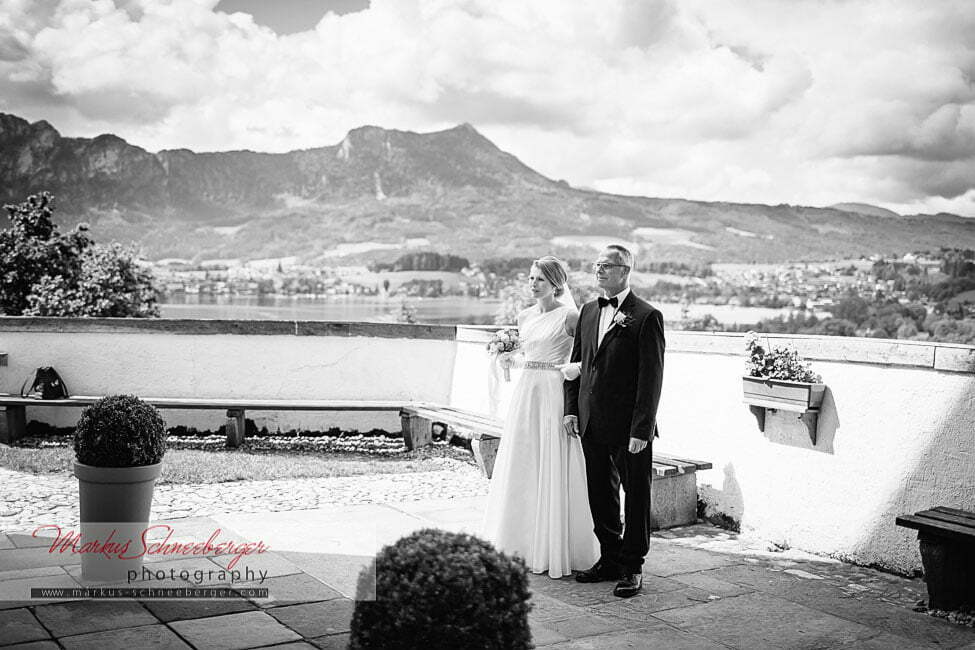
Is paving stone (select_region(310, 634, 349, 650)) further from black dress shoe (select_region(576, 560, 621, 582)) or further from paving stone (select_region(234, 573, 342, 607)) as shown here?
black dress shoe (select_region(576, 560, 621, 582))

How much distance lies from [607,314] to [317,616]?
7.39 ft

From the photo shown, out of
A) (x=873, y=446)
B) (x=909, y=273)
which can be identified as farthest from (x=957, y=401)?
(x=909, y=273)

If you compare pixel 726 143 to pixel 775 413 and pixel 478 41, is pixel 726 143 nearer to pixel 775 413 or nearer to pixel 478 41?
pixel 478 41

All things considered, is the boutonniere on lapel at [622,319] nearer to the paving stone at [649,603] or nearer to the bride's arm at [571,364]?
the bride's arm at [571,364]

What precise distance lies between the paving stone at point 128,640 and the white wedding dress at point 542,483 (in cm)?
204

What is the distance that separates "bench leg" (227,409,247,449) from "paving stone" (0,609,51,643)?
5.58 meters

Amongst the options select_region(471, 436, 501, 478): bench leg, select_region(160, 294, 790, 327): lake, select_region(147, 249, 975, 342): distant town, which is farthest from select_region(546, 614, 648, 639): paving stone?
select_region(160, 294, 790, 327): lake

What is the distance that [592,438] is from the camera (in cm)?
483

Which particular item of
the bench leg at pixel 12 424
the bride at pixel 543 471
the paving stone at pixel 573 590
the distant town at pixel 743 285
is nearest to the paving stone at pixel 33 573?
the bride at pixel 543 471

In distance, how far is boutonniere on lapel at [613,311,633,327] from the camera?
4707 mm

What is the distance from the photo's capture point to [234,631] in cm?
361

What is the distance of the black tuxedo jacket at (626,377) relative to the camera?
4.59m

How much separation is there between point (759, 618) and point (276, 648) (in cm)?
231

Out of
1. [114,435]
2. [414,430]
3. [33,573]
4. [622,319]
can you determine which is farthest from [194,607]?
[414,430]
